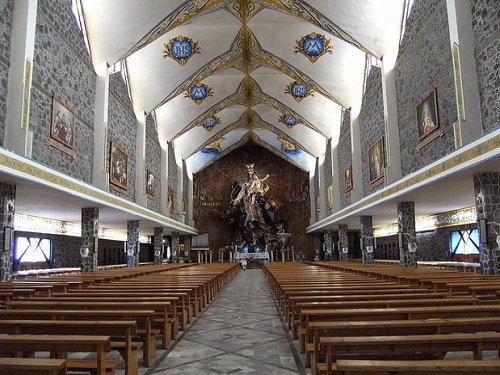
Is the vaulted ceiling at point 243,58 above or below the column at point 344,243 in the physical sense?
above

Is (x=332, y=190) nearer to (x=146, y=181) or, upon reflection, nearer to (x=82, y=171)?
(x=146, y=181)

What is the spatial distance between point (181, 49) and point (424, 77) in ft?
36.1

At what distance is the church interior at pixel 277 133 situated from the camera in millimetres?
4148

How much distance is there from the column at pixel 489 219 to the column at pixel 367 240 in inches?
364

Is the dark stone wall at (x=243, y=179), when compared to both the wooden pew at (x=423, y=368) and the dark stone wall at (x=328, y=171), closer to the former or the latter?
Result: the dark stone wall at (x=328, y=171)

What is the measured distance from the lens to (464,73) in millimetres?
11008

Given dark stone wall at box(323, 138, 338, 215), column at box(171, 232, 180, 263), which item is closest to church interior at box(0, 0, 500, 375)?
dark stone wall at box(323, 138, 338, 215)

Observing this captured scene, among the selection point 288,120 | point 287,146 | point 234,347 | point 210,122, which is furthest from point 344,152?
point 234,347

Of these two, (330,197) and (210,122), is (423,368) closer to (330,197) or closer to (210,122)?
(330,197)

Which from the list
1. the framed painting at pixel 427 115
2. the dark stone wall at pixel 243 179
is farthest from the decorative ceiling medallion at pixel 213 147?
the framed painting at pixel 427 115

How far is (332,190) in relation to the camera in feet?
90.8

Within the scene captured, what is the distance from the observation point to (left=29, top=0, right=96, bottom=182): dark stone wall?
12.5m

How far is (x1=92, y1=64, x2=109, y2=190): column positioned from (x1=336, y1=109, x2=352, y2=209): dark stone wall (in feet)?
41.0

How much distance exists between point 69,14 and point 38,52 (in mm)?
→ 2581
